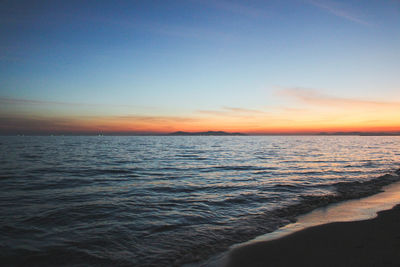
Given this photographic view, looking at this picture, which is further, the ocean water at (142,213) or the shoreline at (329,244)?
the ocean water at (142,213)

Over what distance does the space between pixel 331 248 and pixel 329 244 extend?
0.86 ft

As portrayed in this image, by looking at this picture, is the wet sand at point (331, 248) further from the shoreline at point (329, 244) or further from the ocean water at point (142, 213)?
the ocean water at point (142, 213)

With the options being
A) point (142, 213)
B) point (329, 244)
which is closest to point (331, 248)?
point (329, 244)

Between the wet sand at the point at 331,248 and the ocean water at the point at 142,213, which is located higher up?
the wet sand at the point at 331,248

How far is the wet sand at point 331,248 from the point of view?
5.61 m

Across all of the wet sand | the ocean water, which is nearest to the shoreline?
the wet sand

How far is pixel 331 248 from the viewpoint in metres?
6.36

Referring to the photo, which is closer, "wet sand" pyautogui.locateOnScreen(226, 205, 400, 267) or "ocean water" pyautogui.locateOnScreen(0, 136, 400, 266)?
"wet sand" pyautogui.locateOnScreen(226, 205, 400, 267)

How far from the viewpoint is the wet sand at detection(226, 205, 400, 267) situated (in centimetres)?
561

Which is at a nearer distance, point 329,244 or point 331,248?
point 331,248

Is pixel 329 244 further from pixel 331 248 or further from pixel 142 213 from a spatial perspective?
pixel 142 213

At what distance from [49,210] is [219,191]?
8.89 meters

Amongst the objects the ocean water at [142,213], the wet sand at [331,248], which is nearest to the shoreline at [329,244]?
the wet sand at [331,248]

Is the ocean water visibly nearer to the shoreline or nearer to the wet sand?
the shoreline
